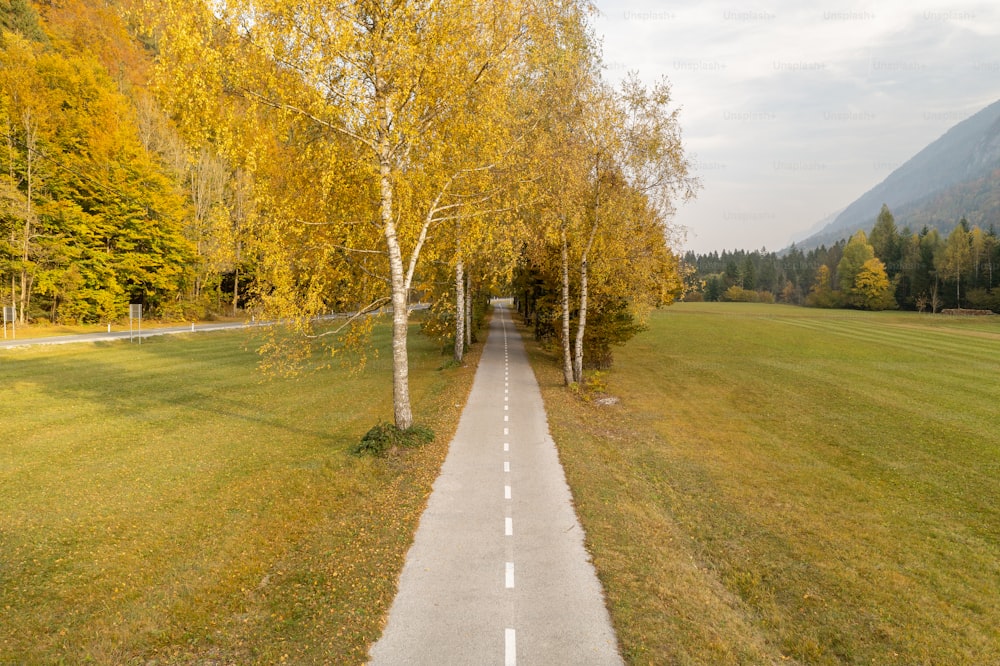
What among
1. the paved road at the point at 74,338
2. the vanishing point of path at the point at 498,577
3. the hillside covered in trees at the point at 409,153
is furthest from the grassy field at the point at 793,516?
the paved road at the point at 74,338

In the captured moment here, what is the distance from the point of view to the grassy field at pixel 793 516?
7.04 m

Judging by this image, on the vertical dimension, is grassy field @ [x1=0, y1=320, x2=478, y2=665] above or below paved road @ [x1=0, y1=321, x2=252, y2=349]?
below

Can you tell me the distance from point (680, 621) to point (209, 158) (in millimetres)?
60457

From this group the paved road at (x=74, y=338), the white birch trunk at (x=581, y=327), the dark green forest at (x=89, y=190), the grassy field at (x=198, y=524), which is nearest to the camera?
the grassy field at (x=198, y=524)

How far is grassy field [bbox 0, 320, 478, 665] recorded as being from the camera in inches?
254

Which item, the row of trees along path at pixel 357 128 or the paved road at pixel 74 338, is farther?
the paved road at pixel 74 338

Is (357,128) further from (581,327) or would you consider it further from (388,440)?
(581,327)

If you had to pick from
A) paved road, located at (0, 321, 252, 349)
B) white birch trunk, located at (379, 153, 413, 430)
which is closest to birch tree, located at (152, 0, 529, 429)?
white birch trunk, located at (379, 153, 413, 430)

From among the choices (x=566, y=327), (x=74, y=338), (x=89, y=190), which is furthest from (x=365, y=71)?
(x=89, y=190)

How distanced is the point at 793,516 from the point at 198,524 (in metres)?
12.7

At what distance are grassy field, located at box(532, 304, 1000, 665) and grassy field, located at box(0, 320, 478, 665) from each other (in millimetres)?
3976

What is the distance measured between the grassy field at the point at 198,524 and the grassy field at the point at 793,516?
157 inches

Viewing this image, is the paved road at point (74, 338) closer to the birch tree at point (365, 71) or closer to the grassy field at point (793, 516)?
the birch tree at point (365, 71)

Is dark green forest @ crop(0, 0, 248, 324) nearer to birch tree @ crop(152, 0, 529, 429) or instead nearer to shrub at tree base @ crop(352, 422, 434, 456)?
birch tree @ crop(152, 0, 529, 429)
